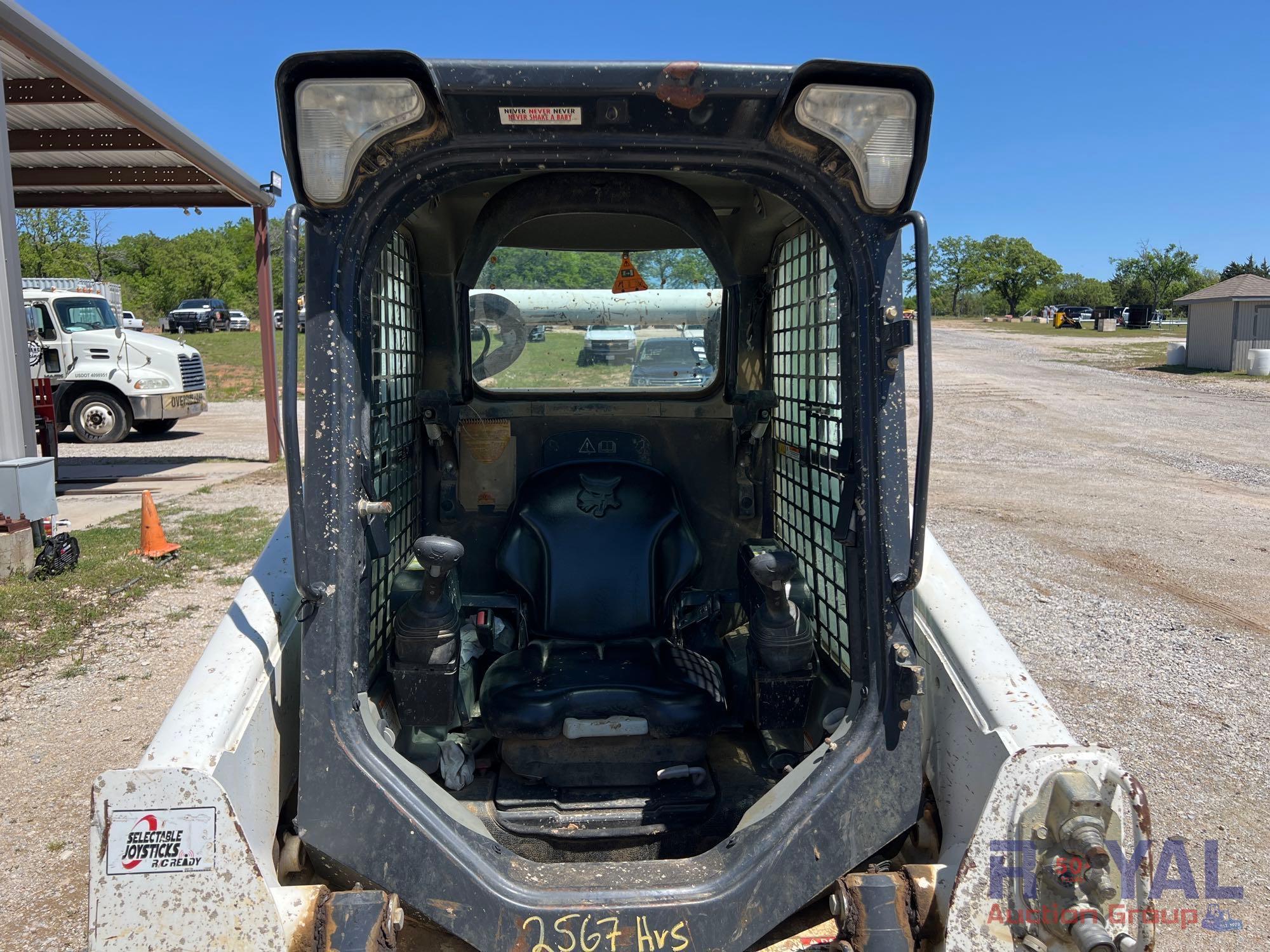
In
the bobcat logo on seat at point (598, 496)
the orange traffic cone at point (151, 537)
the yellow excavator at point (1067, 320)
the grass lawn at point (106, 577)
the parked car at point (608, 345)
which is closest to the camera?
the bobcat logo on seat at point (598, 496)

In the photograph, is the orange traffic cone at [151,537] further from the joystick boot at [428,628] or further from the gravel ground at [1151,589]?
the gravel ground at [1151,589]

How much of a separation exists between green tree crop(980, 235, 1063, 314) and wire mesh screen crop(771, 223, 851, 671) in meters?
89.2

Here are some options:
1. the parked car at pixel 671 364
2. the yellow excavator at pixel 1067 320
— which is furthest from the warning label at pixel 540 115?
the yellow excavator at pixel 1067 320

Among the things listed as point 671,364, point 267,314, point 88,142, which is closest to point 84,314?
point 267,314

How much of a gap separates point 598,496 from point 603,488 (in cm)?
4

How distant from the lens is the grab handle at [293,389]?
1928 millimetres

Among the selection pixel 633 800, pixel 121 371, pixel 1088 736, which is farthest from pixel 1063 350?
pixel 633 800

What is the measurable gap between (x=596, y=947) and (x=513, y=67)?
6.43ft

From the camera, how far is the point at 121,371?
48.5 ft

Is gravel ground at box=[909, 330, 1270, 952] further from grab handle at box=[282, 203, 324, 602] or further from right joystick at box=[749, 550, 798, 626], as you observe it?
grab handle at box=[282, 203, 324, 602]

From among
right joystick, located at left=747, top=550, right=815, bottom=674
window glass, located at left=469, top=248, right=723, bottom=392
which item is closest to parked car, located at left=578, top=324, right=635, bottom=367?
window glass, located at left=469, top=248, right=723, bottom=392

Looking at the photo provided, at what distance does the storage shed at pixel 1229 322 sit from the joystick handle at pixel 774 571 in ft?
89.1

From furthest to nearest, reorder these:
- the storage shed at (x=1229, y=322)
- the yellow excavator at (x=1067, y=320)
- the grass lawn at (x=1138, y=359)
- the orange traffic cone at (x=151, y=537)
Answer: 1. the yellow excavator at (x=1067, y=320)
2. the grass lawn at (x=1138, y=359)
3. the storage shed at (x=1229, y=322)
4. the orange traffic cone at (x=151, y=537)

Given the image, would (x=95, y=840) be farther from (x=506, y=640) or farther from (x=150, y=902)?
(x=506, y=640)
